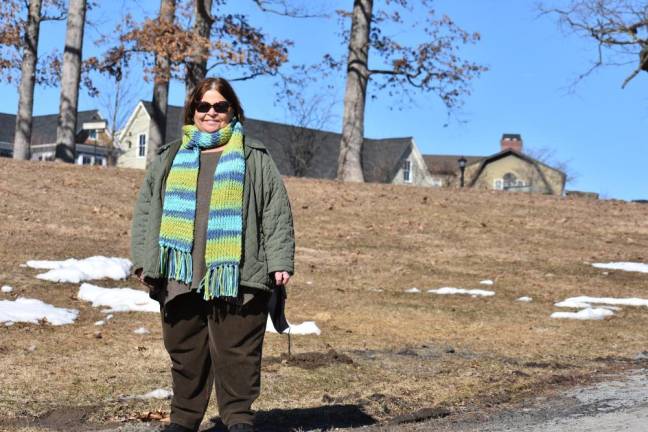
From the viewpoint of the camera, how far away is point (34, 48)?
2491cm

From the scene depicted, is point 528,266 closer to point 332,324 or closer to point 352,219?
point 352,219

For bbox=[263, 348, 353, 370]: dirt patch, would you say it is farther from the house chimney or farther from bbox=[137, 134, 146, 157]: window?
the house chimney

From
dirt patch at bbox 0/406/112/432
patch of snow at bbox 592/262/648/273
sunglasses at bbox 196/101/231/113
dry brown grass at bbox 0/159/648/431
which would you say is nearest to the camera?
sunglasses at bbox 196/101/231/113

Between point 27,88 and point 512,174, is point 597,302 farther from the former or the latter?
point 512,174

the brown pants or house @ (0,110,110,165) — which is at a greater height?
house @ (0,110,110,165)

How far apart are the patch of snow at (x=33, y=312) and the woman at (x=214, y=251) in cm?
485

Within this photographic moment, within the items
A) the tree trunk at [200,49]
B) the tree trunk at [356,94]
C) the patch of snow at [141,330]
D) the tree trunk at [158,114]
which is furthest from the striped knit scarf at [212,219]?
the tree trunk at [356,94]

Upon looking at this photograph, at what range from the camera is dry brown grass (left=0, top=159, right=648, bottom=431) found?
22.4 feet

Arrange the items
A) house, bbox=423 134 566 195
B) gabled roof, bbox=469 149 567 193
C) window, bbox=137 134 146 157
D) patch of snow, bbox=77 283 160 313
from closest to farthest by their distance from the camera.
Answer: patch of snow, bbox=77 283 160 313 < window, bbox=137 134 146 157 < gabled roof, bbox=469 149 567 193 < house, bbox=423 134 566 195

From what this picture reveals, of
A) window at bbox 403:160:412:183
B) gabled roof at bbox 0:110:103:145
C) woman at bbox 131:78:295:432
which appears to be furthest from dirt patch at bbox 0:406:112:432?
window at bbox 403:160:412:183

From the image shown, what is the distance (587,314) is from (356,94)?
13078 mm

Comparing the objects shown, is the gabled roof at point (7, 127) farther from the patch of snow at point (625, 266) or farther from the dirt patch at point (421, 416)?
the dirt patch at point (421, 416)

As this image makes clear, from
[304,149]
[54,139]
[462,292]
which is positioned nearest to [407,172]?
[304,149]

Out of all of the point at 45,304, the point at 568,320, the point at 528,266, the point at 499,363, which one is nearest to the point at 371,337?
the point at 499,363
